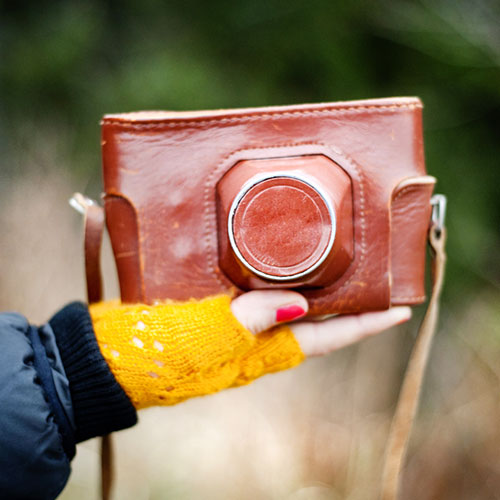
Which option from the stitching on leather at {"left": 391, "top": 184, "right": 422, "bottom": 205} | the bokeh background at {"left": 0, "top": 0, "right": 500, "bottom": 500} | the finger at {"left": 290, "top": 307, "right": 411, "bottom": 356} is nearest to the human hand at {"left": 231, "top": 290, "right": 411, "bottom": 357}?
the finger at {"left": 290, "top": 307, "right": 411, "bottom": 356}

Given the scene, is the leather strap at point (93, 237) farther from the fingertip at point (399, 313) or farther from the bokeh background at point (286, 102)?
the bokeh background at point (286, 102)

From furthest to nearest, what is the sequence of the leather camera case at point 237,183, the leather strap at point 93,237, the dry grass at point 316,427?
the dry grass at point 316,427, the leather strap at point 93,237, the leather camera case at point 237,183

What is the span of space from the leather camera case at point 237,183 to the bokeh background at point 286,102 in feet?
3.61

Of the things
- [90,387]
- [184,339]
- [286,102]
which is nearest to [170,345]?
[184,339]

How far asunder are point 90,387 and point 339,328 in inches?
21.7

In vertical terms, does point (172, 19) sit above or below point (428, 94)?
above

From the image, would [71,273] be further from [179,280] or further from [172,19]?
[179,280]

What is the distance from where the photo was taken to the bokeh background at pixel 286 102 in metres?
2.02

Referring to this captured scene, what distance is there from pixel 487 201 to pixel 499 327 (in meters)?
0.50

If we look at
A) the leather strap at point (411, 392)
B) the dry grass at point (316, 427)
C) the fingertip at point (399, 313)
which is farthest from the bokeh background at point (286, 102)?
the fingertip at point (399, 313)

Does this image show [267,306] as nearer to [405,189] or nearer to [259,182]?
[259,182]

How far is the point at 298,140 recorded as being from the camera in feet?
3.42

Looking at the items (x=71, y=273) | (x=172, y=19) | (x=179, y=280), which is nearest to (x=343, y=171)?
(x=179, y=280)

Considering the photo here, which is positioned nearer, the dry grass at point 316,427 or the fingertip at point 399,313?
the fingertip at point 399,313
